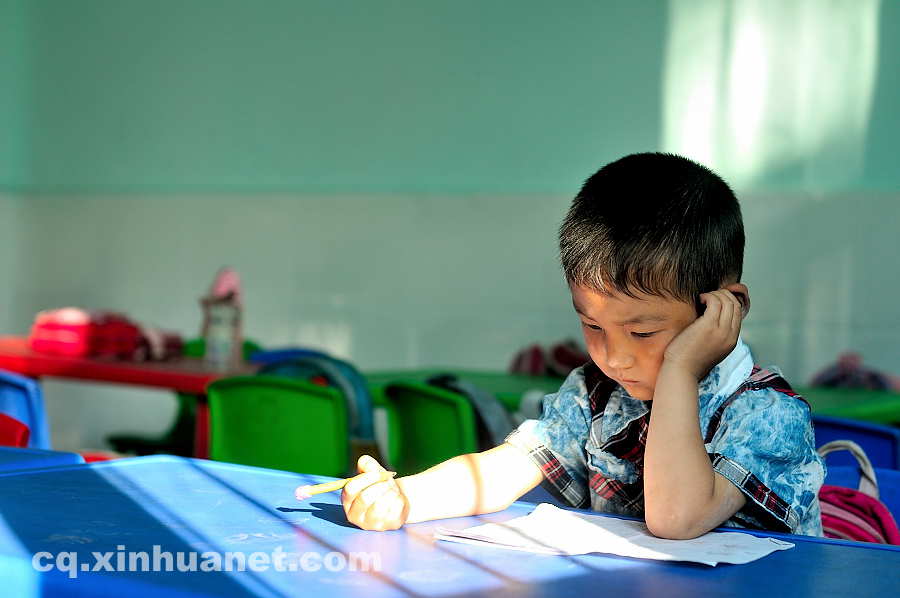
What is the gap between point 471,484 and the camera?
129 cm

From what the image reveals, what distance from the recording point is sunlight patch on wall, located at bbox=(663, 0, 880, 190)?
4.77m

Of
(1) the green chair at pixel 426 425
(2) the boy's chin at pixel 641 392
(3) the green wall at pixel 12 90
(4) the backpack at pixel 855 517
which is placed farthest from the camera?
(3) the green wall at pixel 12 90

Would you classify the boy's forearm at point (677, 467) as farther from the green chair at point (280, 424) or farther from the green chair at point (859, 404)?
the green chair at point (859, 404)

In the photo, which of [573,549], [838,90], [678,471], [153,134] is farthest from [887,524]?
[153,134]

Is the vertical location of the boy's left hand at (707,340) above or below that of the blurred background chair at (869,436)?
above

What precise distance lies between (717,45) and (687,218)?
4045mm

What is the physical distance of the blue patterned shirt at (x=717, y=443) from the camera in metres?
1.23

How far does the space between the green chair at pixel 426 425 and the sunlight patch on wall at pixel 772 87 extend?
2.37 metres

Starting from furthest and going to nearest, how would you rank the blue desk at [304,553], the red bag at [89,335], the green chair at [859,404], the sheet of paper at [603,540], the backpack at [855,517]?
the red bag at [89,335] → the green chair at [859,404] → the backpack at [855,517] → the sheet of paper at [603,540] → the blue desk at [304,553]

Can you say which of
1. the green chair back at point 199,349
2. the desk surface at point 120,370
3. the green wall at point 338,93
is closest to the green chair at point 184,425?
the green chair back at point 199,349

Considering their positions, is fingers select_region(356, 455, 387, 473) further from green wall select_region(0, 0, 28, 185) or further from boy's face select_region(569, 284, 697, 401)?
green wall select_region(0, 0, 28, 185)

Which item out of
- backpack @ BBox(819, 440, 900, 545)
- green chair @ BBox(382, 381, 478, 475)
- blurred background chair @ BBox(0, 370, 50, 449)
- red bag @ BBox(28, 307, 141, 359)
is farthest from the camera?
red bag @ BBox(28, 307, 141, 359)

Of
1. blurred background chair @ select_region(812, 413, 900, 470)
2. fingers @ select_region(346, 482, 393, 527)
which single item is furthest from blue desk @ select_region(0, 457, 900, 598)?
blurred background chair @ select_region(812, 413, 900, 470)

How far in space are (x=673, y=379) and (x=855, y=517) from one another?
403 millimetres
